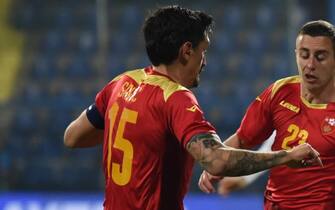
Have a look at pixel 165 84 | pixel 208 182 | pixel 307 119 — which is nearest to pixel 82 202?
pixel 208 182

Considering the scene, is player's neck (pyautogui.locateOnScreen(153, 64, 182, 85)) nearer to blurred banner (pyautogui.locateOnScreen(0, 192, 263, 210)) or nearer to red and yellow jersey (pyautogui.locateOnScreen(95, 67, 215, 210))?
red and yellow jersey (pyautogui.locateOnScreen(95, 67, 215, 210))

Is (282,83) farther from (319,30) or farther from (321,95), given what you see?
(319,30)

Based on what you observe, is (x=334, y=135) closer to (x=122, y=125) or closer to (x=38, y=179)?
(x=122, y=125)

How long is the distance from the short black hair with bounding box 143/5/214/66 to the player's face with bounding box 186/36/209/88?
0.02 meters

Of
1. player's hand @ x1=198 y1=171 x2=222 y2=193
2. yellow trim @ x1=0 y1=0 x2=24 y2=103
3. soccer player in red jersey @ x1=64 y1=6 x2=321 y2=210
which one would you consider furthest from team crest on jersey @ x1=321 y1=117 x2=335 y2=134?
yellow trim @ x1=0 y1=0 x2=24 y2=103

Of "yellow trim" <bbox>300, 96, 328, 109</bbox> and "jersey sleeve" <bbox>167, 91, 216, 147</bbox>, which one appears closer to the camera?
"jersey sleeve" <bbox>167, 91, 216, 147</bbox>

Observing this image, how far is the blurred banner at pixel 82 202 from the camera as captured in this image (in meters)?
6.76

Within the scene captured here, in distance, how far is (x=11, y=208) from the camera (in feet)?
22.4

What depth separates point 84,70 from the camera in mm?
8766

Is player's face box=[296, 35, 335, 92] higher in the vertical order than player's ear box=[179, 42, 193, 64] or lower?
lower

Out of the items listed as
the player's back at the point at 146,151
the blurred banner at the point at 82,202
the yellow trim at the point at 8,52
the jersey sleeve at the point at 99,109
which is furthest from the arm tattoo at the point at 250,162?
the yellow trim at the point at 8,52

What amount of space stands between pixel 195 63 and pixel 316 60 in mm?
742

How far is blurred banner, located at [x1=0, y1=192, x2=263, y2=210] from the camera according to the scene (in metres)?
6.76

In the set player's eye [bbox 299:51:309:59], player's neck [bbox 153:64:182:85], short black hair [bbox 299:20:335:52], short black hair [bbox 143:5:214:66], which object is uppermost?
short black hair [bbox 143:5:214:66]
